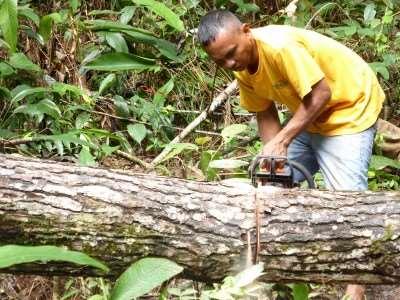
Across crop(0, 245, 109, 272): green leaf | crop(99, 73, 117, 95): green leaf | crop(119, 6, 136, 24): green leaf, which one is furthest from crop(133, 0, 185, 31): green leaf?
crop(0, 245, 109, 272): green leaf

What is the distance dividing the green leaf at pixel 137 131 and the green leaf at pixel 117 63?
0.45 metres

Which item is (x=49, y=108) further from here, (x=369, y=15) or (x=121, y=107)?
(x=369, y=15)

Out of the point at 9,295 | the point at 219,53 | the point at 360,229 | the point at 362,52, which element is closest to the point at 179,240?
the point at 360,229

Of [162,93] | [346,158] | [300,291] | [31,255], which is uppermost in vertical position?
[162,93]

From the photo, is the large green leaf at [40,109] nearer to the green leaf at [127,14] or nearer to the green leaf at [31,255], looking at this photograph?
the green leaf at [127,14]

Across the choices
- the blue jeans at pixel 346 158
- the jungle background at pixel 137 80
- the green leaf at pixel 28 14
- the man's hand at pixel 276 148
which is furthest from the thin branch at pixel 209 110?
the man's hand at pixel 276 148

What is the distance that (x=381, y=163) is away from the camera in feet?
13.3

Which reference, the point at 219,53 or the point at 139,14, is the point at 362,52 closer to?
the point at 139,14

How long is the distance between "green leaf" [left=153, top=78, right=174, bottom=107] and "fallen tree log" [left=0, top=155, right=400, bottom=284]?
244 cm

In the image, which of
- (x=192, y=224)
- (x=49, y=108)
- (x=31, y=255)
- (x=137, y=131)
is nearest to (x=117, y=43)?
(x=137, y=131)

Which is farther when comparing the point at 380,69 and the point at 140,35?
the point at 140,35

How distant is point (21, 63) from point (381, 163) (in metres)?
2.50

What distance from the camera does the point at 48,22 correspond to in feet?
15.2

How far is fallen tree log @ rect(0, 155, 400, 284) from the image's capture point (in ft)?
7.17
